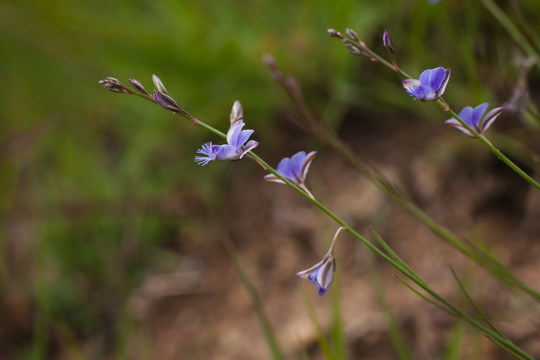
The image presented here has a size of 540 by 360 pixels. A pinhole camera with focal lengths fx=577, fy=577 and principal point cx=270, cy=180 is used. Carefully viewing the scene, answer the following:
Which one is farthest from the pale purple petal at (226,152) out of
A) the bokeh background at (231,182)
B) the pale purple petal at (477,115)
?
the bokeh background at (231,182)

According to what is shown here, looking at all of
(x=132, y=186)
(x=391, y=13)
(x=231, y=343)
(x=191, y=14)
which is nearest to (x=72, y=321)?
(x=132, y=186)

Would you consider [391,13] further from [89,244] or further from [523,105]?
[89,244]

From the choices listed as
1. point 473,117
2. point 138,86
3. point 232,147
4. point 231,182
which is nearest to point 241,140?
point 232,147

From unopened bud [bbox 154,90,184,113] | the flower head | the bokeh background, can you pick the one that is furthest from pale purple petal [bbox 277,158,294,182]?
the bokeh background

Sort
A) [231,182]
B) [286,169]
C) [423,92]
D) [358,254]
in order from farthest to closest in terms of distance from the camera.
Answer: [231,182], [358,254], [286,169], [423,92]

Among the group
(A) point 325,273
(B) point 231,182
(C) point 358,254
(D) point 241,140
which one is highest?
(D) point 241,140

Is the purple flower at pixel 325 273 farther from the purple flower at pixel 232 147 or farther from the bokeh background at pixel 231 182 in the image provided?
the bokeh background at pixel 231 182

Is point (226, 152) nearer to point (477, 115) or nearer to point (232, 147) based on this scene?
point (232, 147)

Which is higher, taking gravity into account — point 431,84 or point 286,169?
point 431,84

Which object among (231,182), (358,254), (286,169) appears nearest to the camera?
(286,169)
